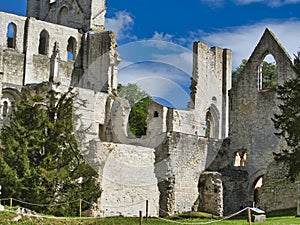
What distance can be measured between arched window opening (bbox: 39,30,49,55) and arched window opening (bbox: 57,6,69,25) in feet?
12.9

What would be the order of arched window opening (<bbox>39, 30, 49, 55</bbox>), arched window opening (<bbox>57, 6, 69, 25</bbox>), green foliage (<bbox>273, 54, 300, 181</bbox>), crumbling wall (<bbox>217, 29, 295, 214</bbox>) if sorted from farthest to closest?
1. arched window opening (<bbox>57, 6, 69, 25</bbox>)
2. arched window opening (<bbox>39, 30, 49, 55</bbox>)
3. crumbling wall (<bbox>217, 29, 295, 214</bbox>)
4. green foliage (<bbox>273, 54, 300, 181</bbox>)

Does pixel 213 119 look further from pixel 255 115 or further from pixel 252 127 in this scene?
pixel 255 115

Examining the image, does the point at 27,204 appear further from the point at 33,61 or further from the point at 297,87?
the point at 33,61

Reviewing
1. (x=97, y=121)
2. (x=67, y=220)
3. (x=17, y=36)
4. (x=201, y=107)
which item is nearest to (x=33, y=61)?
(x=17, y=36)

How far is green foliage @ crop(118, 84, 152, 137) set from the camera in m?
49.9

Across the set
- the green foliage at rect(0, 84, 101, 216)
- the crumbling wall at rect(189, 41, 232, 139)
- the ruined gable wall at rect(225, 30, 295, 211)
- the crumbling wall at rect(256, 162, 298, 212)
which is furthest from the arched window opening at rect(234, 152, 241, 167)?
the green foliage at rect(0, 84, 101, 216)

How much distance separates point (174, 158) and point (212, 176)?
2.07m

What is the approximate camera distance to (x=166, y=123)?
3772 centimetres

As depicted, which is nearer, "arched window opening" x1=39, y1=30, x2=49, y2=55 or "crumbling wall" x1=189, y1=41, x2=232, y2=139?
"crumbling wall" x1=189, y1=41, x2=232, y2=139

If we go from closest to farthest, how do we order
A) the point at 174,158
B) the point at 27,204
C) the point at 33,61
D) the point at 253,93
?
the point at 27,204
the point at 174,158
the point at 253,93
the point at 33,61

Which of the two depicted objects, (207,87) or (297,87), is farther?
(207,87)

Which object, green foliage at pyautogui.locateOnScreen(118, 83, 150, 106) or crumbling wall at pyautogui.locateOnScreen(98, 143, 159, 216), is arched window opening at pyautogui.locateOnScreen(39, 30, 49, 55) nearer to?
green foliage at pyautogui.locateOnScreen(118, 83, 150, 106)

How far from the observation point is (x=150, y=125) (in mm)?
37938

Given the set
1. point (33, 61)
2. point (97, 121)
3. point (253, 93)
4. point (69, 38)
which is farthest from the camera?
point (69, 38)
